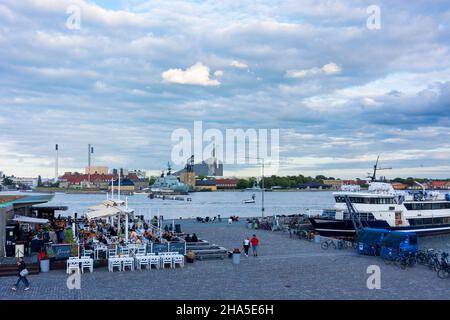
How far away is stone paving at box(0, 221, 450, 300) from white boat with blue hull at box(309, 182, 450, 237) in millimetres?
17092

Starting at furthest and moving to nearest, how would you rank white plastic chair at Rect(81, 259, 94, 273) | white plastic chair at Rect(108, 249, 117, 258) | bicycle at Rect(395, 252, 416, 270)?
1. bicycle at Rect(395, 252, 416, 270)
2. white plastic chair at Rect(108, 249, 117, 258)
3. white plastic chair at Rect(81, 259, 94, 273)

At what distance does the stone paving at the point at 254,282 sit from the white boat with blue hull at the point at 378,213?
1709cm


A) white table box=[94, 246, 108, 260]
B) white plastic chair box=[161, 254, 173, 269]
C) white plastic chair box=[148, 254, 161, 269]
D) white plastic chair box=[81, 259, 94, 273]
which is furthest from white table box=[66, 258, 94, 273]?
white plastic chair box=[161, 254, 173, 269]

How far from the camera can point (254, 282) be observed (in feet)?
55.9

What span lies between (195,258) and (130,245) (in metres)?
3.03

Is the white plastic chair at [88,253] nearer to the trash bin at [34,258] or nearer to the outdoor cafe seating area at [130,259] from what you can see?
the outdoor cafe seating area at [130,259]

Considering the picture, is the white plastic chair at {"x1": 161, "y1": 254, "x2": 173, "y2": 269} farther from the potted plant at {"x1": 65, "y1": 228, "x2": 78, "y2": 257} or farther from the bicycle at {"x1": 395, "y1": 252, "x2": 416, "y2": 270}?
the bicycle at {"x1": 395, "y1": 252, "x2": 416, "y2": 270}

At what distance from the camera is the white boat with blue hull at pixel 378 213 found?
3972 centimetres

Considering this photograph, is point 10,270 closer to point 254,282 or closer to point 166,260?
point 166,260

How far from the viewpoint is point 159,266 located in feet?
64.9

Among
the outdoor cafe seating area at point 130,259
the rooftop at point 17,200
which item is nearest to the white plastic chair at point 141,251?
the outdoor cafe seating area at point 130,259

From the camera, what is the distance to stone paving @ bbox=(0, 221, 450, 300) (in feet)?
49.0
